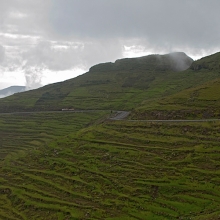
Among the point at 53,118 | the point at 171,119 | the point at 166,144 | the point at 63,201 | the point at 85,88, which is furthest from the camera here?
the point at 85,88

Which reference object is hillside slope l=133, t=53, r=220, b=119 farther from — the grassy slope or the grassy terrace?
the grassy terrace

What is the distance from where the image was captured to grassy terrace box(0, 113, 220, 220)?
139 ft

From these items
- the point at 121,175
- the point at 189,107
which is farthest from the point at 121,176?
the point at 189,107

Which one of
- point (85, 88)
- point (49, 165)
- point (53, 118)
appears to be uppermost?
point (85, 88)

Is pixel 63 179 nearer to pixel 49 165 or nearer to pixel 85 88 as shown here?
pixel 49 165

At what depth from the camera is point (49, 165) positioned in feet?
206

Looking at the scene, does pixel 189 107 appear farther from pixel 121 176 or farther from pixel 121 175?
pixel 121 176

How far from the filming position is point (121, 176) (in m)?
51.8

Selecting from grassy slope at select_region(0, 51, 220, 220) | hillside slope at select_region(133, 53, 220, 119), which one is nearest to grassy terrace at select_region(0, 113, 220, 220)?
grassy slope at select_region(0, 51, 220, 220)

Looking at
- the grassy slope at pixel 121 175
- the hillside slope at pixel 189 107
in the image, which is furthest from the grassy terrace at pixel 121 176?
the hillside slope at pixel 189 107

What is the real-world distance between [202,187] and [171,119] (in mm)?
36954

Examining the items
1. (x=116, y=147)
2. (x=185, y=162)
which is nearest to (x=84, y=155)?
(x=116, y=147)

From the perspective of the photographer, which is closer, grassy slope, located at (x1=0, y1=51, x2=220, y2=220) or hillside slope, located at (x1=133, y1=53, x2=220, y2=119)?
grassy slope, located at (x1=0, y1=51, x2=220, y2=220)

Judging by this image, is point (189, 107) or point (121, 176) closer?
point (121, 176)
